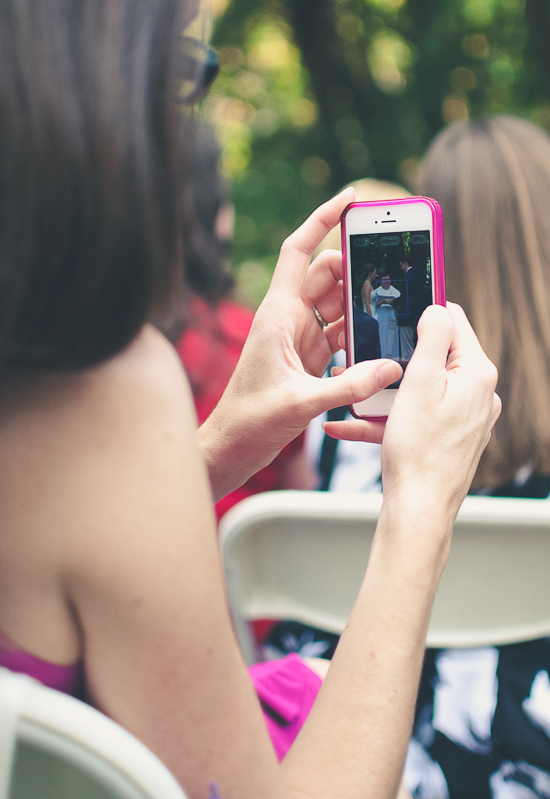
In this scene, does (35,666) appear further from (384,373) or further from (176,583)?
(384,373)

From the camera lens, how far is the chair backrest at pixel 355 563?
89 centimetres

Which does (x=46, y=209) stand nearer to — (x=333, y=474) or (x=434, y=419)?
(x=434, y=419)

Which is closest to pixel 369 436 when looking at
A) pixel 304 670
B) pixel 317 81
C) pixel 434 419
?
pixel 434 419

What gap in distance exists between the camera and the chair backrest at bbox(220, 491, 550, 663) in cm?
89

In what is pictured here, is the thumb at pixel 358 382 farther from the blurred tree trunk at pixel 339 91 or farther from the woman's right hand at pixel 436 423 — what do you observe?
the blurred tree trunk at pixel 339 91

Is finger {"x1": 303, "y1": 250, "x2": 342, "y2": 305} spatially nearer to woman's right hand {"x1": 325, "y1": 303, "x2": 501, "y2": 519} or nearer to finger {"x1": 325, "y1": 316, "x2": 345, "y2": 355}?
finger {"x1": 325, "y1": 316, "x2": 345, "y2": 355}

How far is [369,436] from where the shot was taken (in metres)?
0.80

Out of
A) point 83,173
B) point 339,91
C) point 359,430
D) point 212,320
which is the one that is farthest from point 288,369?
point 339,91

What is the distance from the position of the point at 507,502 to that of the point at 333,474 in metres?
0.48

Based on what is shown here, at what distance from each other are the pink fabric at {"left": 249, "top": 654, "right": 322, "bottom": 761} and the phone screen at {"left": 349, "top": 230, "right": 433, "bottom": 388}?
43 cm

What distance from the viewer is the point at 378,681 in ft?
2.00

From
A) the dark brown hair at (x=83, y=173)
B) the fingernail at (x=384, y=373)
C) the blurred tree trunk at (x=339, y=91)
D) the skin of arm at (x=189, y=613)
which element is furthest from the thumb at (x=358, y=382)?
the blurred tree trunk at (x=339, y=91)

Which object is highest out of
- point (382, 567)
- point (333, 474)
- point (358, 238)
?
point (358, 238)

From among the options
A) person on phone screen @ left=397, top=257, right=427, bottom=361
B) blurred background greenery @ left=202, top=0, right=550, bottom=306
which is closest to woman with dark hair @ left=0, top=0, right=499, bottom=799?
person on phone screen @ left=397, top=257, right=427, bottom=361
